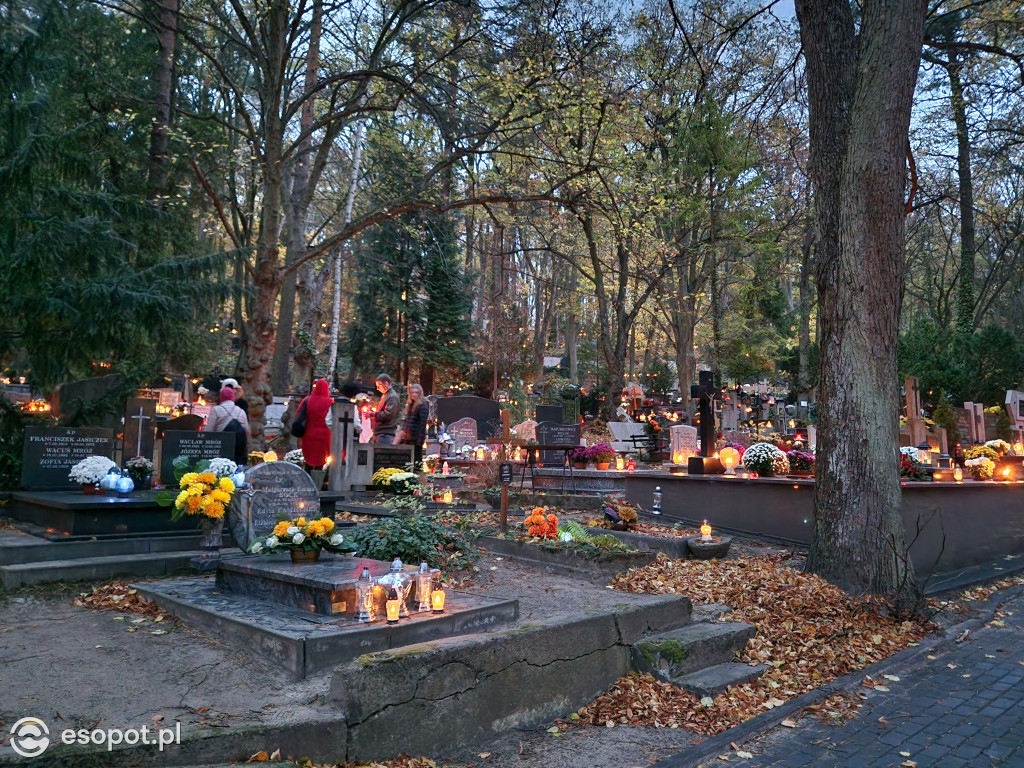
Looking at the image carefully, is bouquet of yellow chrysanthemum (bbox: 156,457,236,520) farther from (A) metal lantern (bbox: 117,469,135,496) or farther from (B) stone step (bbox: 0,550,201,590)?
(A) metal lantern (bbox: 117,469,135,496)

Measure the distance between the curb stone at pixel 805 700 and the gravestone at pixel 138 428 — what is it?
9864mm

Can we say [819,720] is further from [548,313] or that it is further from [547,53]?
[548,313]

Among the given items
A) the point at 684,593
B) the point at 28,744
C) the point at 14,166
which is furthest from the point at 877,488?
the point at 14,166

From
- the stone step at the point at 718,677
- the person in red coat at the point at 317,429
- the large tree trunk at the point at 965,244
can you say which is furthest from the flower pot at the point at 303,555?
the large tree trunk at the point at 965,244

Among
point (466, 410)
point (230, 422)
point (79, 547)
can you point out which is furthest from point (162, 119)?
point (466, 410)

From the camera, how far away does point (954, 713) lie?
5621mm

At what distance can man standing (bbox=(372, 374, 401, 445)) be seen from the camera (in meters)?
15.3

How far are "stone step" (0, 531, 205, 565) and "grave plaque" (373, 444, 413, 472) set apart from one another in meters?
5.26

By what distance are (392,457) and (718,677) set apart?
8.69 meters

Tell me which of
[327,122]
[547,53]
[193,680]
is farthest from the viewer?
[327,122]

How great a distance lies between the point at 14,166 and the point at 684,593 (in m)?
9.34

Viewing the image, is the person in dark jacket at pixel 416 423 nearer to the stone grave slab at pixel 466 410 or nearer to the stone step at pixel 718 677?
the stone grave slab at pixel 466 410

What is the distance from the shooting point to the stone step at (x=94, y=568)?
6.57 metres

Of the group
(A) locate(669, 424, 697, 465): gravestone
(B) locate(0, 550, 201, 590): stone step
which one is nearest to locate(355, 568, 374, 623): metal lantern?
(B) locate(0, 550, 201, 590): stone step
